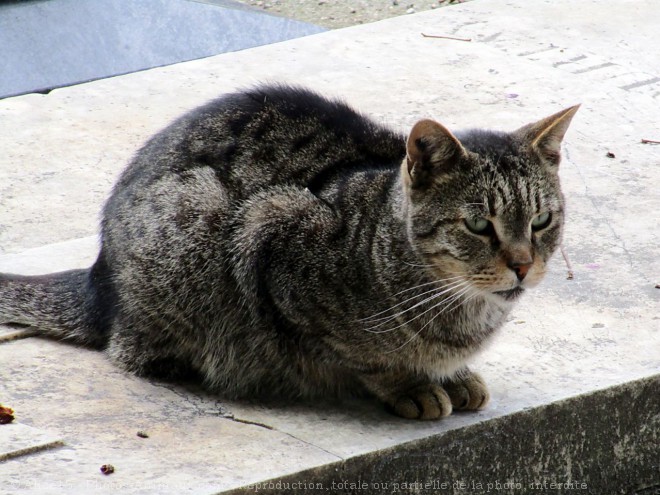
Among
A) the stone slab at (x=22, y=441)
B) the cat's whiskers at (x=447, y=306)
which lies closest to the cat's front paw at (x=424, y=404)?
the cat's whiskers at (x=447, y=306)

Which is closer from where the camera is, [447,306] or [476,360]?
[447,306]

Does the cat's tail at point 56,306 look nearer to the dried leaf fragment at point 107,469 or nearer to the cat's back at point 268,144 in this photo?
the cat's back at point 268,144

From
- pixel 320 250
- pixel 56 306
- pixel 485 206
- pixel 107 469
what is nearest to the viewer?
pixel 107 469

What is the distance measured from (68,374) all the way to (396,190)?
4.15ft

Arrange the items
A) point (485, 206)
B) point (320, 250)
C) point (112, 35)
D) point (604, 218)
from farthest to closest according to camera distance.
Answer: point (112, 35), point (604, 218), point (320, 250), point (485, 206)

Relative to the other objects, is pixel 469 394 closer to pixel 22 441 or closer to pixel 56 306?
pixel 22 441

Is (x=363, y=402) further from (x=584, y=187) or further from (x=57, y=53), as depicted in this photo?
(x=57, y=53)

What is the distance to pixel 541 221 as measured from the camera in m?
3.28

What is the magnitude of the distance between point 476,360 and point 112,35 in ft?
15.2

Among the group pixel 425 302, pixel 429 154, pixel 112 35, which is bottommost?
pixel 112 35

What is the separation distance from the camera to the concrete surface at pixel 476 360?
3178 mm

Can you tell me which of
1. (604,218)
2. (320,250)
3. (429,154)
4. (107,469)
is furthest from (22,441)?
(604,218)

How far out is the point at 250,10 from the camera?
810 cm

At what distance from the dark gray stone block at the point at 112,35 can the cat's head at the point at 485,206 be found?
13.1 ft
